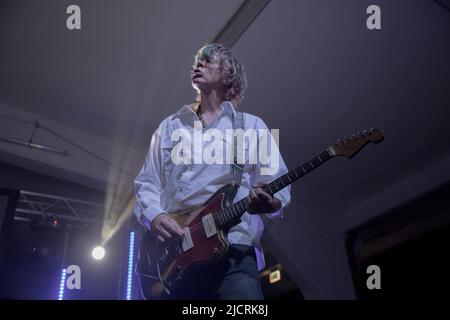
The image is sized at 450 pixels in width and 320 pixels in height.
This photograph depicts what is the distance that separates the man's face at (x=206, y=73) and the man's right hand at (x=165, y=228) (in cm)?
74

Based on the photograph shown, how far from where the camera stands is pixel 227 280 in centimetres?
150

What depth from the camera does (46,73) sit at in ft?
14.4

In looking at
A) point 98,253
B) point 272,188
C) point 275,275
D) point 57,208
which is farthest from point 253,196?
point 275,275

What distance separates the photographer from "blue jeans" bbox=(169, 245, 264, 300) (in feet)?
4.79

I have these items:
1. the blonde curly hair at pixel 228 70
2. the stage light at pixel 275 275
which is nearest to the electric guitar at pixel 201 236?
the blonde curly hair at pixel 228 70

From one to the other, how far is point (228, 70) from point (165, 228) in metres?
0.93

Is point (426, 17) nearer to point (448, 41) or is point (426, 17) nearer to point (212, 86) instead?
point (448, 41)

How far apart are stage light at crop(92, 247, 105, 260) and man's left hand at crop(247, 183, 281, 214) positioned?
392 cm

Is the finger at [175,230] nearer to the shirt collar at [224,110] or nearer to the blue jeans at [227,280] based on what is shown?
the blue jeans at [227,280]

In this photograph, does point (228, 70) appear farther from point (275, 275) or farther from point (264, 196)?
point (275, 275)

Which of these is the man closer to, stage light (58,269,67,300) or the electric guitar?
the electric guitar

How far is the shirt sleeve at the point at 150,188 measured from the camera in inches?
70.0

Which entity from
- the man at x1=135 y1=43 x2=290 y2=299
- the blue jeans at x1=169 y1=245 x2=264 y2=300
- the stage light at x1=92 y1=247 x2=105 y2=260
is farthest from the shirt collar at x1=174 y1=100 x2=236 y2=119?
the stage light at x1=92 y1=247 x2=105 y2=260

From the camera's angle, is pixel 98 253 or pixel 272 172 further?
pixel 98 253
